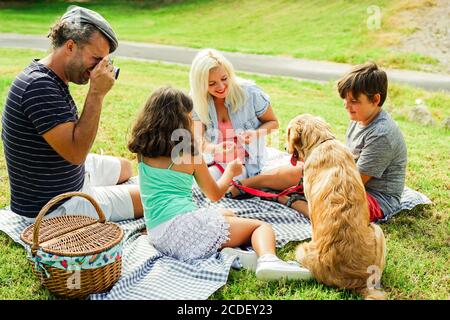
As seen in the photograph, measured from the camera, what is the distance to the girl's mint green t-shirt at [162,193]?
14.3 ft

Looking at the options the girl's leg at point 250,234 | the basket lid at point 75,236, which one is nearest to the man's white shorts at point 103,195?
the basket lid at point 75,236

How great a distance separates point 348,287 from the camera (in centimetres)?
384

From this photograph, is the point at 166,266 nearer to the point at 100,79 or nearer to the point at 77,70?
the point at 100,79

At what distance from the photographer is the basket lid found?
375 cm

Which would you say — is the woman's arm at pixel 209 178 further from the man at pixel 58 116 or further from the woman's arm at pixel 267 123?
→ the woman's arm at pixel 267 123

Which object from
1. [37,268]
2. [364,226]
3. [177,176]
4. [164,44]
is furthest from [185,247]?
[164,44]

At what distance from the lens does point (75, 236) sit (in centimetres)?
394

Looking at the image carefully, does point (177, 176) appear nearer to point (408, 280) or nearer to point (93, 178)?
point (93, 178)

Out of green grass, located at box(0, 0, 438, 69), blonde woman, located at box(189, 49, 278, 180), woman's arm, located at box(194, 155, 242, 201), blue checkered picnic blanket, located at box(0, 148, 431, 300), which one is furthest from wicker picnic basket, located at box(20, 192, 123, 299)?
green grass, located at box(0, 0, 438, 69)

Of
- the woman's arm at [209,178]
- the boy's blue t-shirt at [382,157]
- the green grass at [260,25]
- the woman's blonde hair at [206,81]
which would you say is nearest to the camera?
the woman's arm at [209,178]

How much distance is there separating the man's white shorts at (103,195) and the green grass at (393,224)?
59cm

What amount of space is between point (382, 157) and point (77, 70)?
2875 millimetres

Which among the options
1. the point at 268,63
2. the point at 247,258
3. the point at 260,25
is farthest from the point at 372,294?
the point at 260,25
